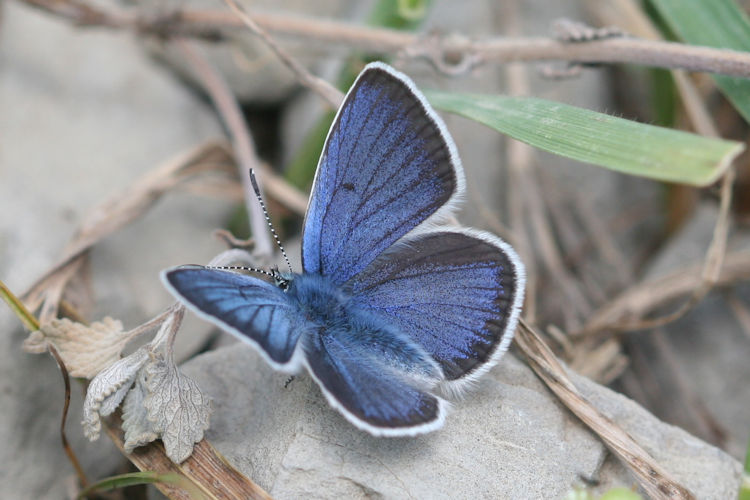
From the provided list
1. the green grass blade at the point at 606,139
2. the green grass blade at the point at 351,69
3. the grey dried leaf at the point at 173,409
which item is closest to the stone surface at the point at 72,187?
the green grass blade at the point at 351,69

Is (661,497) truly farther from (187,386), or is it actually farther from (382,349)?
(187,386)

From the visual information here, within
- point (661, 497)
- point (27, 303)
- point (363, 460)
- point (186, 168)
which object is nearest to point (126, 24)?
point (186, 168)

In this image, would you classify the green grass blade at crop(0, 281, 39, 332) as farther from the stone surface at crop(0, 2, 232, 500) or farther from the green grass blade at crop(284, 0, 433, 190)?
the green grass blade at crop(284, 0, 433, 190)

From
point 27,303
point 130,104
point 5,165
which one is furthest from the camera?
point 130,104

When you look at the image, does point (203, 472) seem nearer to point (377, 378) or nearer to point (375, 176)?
point (377, 378)

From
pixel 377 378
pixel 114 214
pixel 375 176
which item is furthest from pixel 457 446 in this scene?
pixel 114 214
